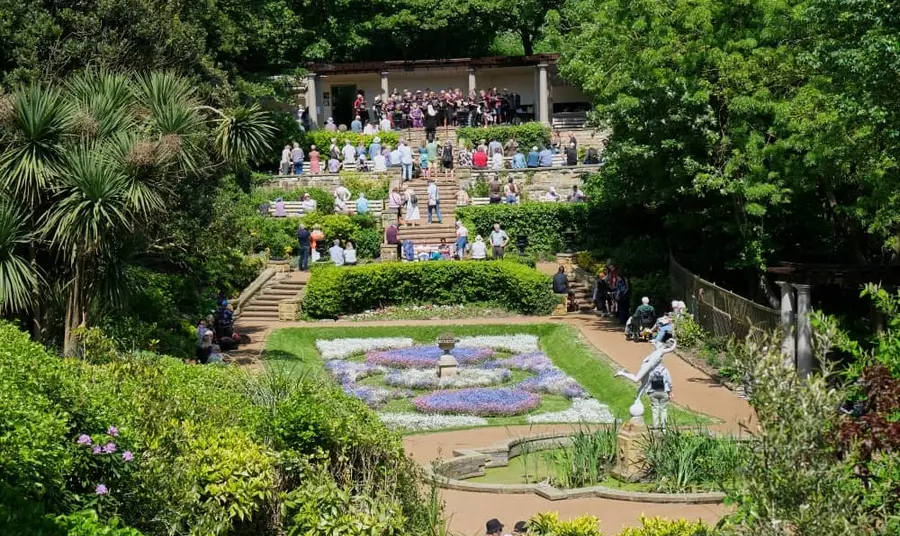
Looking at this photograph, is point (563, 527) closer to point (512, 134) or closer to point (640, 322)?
point (640, 322)

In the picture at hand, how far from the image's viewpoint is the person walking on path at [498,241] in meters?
37.0

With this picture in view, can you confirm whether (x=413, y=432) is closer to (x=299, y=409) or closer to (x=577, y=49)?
(x=299, y=409)

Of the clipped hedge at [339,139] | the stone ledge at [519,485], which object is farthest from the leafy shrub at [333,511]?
the clipped hedge at [339,139]

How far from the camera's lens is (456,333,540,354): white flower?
30.1 meters

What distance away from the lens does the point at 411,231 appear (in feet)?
128

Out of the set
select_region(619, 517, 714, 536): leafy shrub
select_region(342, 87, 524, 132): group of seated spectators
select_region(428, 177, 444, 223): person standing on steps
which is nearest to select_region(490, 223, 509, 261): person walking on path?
select_region(428, 177, 444, 223): person standing on steps

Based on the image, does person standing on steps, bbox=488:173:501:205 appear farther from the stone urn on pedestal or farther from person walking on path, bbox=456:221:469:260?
the stone urn on pedestal

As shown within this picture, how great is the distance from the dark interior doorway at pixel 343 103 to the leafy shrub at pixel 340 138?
8.14 metres

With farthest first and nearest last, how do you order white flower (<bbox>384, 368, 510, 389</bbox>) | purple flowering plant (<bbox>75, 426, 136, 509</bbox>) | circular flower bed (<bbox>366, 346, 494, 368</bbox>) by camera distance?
circular flower bed (<bbox>366, 346, 494, 368</bbox>) → white flower (<bbox>384, 368, 510, 389</bbox>) → purple flowering plant (<bbox>75, 426, 136, 509</bbox>)

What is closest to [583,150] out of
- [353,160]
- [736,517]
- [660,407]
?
[353,160]

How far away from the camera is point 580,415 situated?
75.9 feet

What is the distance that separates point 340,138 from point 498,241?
461 inches

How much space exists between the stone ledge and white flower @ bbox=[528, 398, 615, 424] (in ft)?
9.59

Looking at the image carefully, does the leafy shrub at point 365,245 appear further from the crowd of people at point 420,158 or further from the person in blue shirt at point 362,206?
the crowd of people at point 420,158
